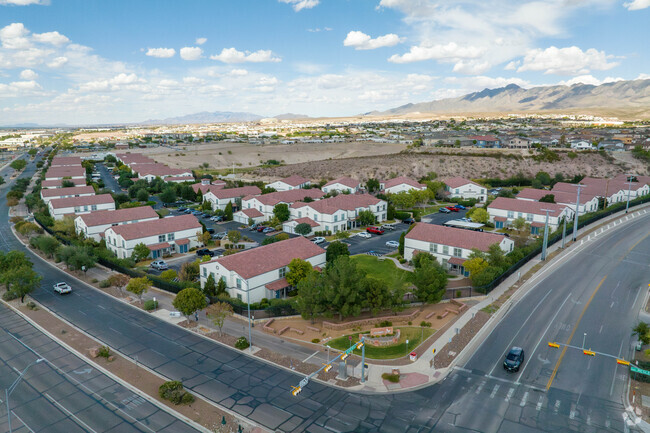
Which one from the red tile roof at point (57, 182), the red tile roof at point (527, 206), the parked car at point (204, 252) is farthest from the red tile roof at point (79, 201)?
the red tile roof at point (527, 206)

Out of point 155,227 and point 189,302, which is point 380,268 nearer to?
point 189,302

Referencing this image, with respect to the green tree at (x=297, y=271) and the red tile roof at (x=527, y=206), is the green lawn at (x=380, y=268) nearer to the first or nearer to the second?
the green tree at (x=297, y=271)

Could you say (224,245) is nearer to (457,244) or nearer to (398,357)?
(457,244)

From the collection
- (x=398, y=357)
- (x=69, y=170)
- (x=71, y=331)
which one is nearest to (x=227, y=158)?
(x=69, y=170)

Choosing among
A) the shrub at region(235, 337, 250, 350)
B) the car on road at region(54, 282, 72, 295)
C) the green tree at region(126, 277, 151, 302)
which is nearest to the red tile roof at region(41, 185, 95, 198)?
the car on road at region(54, 282, 72, 295)

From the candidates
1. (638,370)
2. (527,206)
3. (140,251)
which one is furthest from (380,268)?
(527,206)

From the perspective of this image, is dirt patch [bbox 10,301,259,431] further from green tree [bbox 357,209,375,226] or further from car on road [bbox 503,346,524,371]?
green tree [bbox 357,209,375,226]
